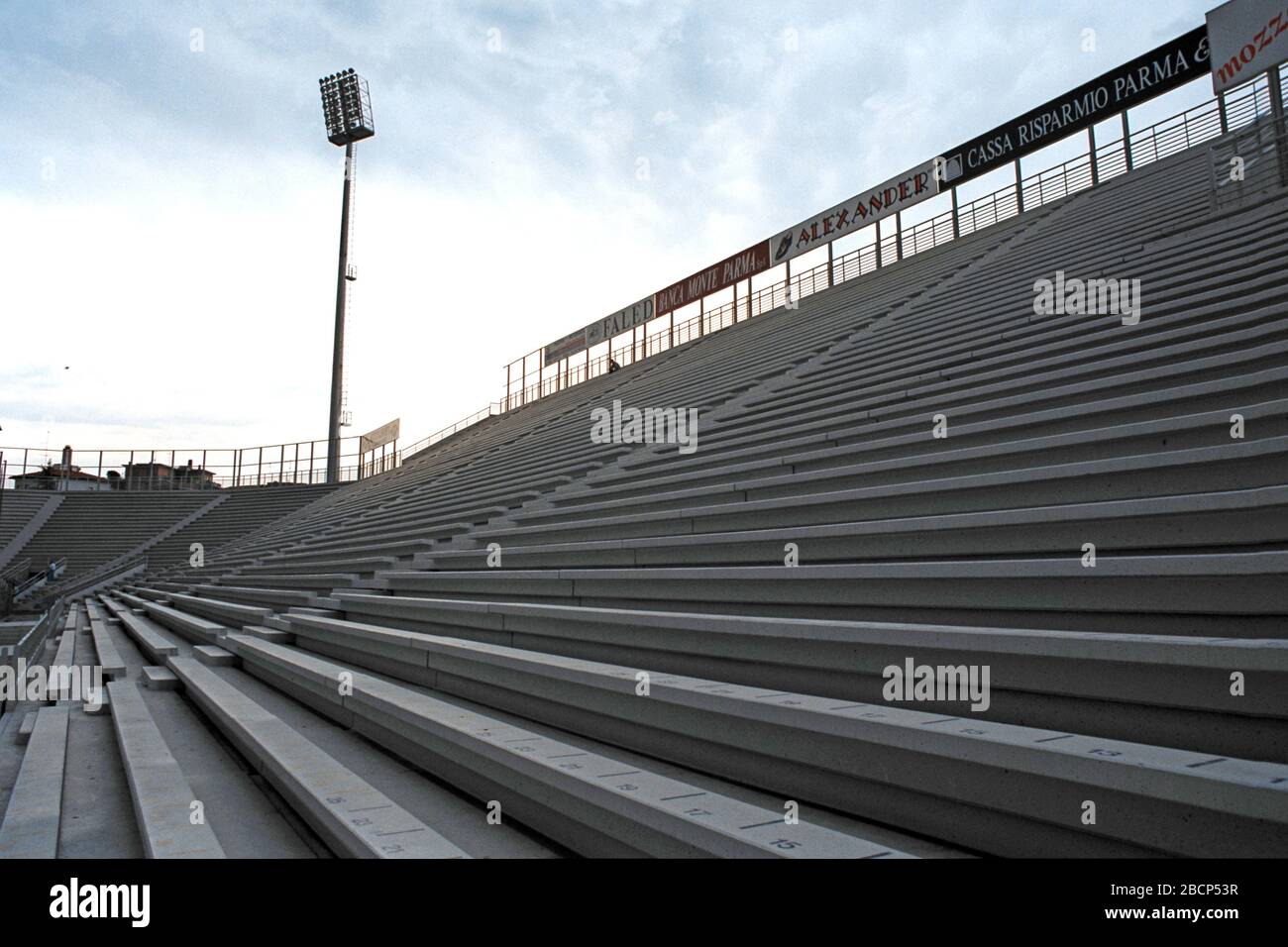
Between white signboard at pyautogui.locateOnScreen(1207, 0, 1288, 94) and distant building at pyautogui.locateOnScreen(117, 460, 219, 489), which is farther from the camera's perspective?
distant building at pyautogui.locateOnScreen(117, 460, 219, 489)

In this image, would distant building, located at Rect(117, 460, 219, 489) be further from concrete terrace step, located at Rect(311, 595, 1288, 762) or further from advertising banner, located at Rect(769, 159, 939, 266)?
concrete terrace step, located at Rect(311, 595, 1288, 762)

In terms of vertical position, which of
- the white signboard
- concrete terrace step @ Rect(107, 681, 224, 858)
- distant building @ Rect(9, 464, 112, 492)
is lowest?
concrete terrace step @ Rect(107, 681, 224, 858)

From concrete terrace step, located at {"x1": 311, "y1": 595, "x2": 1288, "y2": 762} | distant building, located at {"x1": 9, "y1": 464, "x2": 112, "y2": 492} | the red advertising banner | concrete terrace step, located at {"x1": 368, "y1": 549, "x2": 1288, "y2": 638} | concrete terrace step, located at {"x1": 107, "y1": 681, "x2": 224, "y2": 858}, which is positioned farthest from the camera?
distant building, located at {"x1": 9, "y1": 464, "x2": 112, "y2": 492}

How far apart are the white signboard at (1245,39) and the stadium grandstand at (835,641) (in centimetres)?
14

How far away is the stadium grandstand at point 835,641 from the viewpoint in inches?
68.1

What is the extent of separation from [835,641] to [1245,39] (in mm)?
8408

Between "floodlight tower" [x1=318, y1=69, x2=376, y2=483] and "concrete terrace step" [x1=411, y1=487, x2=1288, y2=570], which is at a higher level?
"floodlight tower" [x1=318, y1=69, x2=376, y2=483]

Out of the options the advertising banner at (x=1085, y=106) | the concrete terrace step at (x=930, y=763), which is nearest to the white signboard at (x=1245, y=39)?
the advertising banner at (x=1085, y=106)

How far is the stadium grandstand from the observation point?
5.68 feet

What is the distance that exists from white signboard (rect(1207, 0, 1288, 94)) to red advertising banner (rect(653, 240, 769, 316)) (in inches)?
386

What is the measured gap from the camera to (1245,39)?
758 centimetres

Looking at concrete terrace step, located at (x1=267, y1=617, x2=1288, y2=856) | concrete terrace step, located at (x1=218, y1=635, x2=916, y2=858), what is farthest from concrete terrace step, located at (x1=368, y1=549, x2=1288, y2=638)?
concrete terrace step, located at (x1=218, y1=635, x2=916, y2=858)

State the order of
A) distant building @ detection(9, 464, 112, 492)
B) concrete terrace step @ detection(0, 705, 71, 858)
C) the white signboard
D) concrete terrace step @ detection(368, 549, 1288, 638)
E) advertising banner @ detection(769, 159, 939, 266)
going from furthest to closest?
distant building @ detection(9, 464, 112, 492) < advertising banner @ detection(769, 159, 939, 266) < the white signboard < concrete terrace step @ detection(0, 705, 71, 858) < concrete terrace step @ detection(368, 549, 1288, 638)
